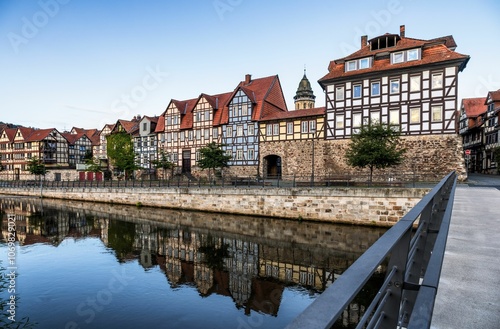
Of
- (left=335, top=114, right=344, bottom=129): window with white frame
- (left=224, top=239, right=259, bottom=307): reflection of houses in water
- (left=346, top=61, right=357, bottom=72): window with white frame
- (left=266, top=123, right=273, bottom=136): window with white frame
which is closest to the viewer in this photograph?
(left=224, top=239, right=259, bottom=307): reflection of houses in water

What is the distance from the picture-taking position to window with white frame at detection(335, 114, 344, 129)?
29.6 m

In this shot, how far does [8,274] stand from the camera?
39.4 feet

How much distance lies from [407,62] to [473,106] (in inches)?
1322

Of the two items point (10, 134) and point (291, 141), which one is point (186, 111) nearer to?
point (291, 141)

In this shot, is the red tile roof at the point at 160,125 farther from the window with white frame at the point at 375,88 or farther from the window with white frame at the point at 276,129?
the window with white frame at the point at 375,88

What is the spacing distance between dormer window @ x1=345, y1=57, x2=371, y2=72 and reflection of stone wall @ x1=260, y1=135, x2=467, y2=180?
22.1 ft

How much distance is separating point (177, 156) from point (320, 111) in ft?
65.6

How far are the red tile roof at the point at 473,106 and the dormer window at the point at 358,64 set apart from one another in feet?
105

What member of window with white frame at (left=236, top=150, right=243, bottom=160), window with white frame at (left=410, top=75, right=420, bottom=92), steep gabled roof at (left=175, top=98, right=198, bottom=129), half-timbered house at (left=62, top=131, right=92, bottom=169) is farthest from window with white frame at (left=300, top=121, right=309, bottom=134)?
half-timbered house at (left=62, top=131, right=92, bottom=169)

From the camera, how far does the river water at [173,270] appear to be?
897cm

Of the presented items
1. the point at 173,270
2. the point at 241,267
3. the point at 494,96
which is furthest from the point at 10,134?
the point at 494,96

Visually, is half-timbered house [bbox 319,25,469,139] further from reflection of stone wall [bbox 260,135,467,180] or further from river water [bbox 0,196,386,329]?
river water [bbox 0,196,386,329]

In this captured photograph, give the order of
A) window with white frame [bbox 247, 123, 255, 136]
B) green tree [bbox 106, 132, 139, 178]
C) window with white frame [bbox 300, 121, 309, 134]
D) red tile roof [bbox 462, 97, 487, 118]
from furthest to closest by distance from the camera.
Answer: red tile roof [bbox 462, 97, 487, 118] → green tree [bbox 106, 132, 139, 178] → window with white frame [bbox 247, 123, 255, 136] → window with white frame [bbox 300, 121, 309, 134]

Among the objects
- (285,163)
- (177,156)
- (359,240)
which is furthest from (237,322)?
(177,156)
